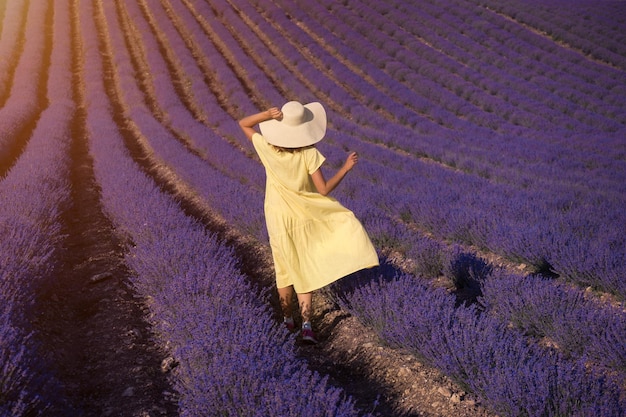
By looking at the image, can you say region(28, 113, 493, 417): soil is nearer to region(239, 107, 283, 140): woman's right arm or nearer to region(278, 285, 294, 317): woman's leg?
region(278, 285, 294, 317): woman's leg

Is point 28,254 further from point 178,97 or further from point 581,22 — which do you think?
point 581,22

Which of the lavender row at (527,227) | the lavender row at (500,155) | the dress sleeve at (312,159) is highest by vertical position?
the dress sleeve at (312,159)

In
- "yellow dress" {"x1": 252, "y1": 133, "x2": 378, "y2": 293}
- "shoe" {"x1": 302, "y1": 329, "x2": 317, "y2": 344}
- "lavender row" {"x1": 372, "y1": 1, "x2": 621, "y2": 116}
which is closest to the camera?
"yellow dress" {"x1": 252, "y1": 133, "x2": 378, "y2": 293}

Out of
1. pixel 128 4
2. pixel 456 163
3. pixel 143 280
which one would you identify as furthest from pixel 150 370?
pixel 128 4

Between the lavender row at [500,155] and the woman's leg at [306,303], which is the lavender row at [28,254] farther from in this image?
the lavender row at [500,155]

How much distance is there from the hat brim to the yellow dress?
0.36ft

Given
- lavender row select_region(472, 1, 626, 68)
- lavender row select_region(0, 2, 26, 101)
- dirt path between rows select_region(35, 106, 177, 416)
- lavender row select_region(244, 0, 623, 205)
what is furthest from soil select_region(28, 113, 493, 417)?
lavender row select_region(472, 1, 626, 68)

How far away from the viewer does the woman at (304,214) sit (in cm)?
301

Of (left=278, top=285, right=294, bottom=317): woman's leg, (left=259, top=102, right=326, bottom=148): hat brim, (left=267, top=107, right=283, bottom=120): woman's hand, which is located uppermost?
(left=267, top=107, right=283, bottom=120): woman's hand

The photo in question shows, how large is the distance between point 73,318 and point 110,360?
808mm

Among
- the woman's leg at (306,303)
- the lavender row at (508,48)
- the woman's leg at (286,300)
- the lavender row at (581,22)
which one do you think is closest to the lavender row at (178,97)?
the woman's leg at (286,300)

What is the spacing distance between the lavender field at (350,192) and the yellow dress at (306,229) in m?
0.28

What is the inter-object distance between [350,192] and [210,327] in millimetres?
4406

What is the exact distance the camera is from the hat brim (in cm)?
296
